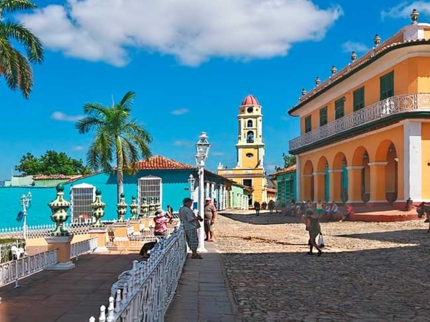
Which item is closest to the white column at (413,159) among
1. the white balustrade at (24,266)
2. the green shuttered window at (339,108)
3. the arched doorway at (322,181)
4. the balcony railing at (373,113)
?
the balcony railing at (373,113)

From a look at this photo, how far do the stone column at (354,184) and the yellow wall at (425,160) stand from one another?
582 cm

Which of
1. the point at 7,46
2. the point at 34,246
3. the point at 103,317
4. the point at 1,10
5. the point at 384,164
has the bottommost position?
the point at 34,246

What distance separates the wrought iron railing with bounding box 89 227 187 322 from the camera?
2.94 meters

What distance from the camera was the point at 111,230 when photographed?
52.1 feet

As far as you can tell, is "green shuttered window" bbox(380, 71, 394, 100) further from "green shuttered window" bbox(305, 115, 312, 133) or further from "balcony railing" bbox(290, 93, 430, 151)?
"green shuttered window" bbox(305, 115, 312, 133)

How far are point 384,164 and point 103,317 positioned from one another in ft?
79.0

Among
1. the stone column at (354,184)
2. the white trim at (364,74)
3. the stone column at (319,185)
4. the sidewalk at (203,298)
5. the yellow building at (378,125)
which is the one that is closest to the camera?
the sidewalk at (203,298)

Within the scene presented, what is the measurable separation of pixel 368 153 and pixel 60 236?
19213 mm

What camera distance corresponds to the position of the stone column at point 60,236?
30.9 ft

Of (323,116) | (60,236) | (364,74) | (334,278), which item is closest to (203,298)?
(334,278)

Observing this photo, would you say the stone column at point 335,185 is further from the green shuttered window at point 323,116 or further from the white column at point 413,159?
the white column at point 413,159

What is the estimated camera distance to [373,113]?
24469 millimetres

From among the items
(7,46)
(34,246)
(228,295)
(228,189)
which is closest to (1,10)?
(7,46)

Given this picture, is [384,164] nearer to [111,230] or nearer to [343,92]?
[343,92]
